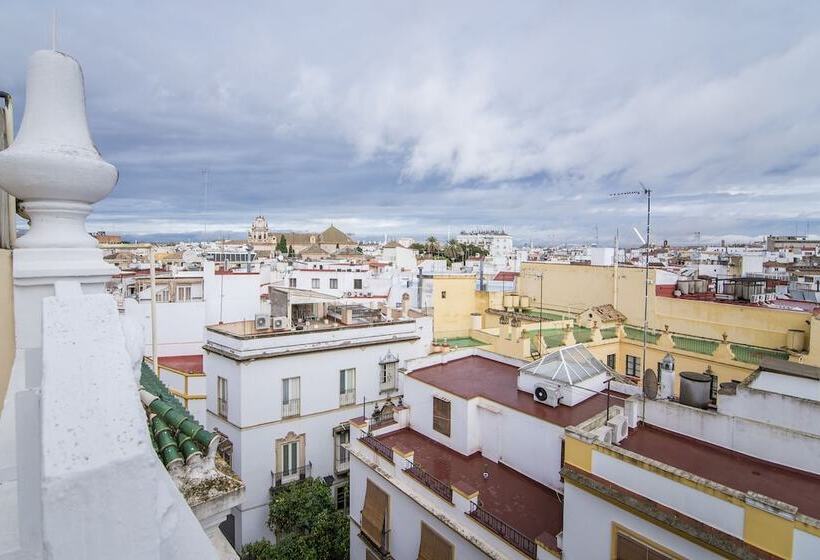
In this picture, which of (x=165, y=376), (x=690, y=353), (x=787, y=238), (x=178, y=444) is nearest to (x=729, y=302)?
(x=690, y=353)

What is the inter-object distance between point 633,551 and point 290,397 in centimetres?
1245

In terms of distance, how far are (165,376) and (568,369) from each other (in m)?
16.1

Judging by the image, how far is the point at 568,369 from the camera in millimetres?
11297

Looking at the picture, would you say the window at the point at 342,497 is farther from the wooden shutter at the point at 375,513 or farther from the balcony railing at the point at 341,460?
the wooden shutter at the point at 375,513

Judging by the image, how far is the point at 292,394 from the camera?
16.5 m

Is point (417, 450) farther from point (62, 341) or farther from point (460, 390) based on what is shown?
point (62, 341)

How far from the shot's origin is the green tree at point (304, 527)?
43.4 feet

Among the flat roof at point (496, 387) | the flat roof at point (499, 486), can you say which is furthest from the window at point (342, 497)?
the flat roof at point (496, 387)

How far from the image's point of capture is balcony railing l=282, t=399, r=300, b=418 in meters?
16.4

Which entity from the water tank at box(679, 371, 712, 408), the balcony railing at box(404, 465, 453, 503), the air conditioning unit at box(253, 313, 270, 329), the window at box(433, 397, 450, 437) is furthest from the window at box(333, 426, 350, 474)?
the water tank at box(679, 371, 712, 408)

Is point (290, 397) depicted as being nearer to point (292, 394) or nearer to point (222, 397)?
point (292, 394)

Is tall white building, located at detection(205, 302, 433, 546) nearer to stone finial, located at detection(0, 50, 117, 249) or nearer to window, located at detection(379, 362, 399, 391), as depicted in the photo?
window, located at detection(379, 362, 399, 391)

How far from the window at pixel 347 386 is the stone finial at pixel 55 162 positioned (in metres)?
15.7

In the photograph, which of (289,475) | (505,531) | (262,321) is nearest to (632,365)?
(505,531)
